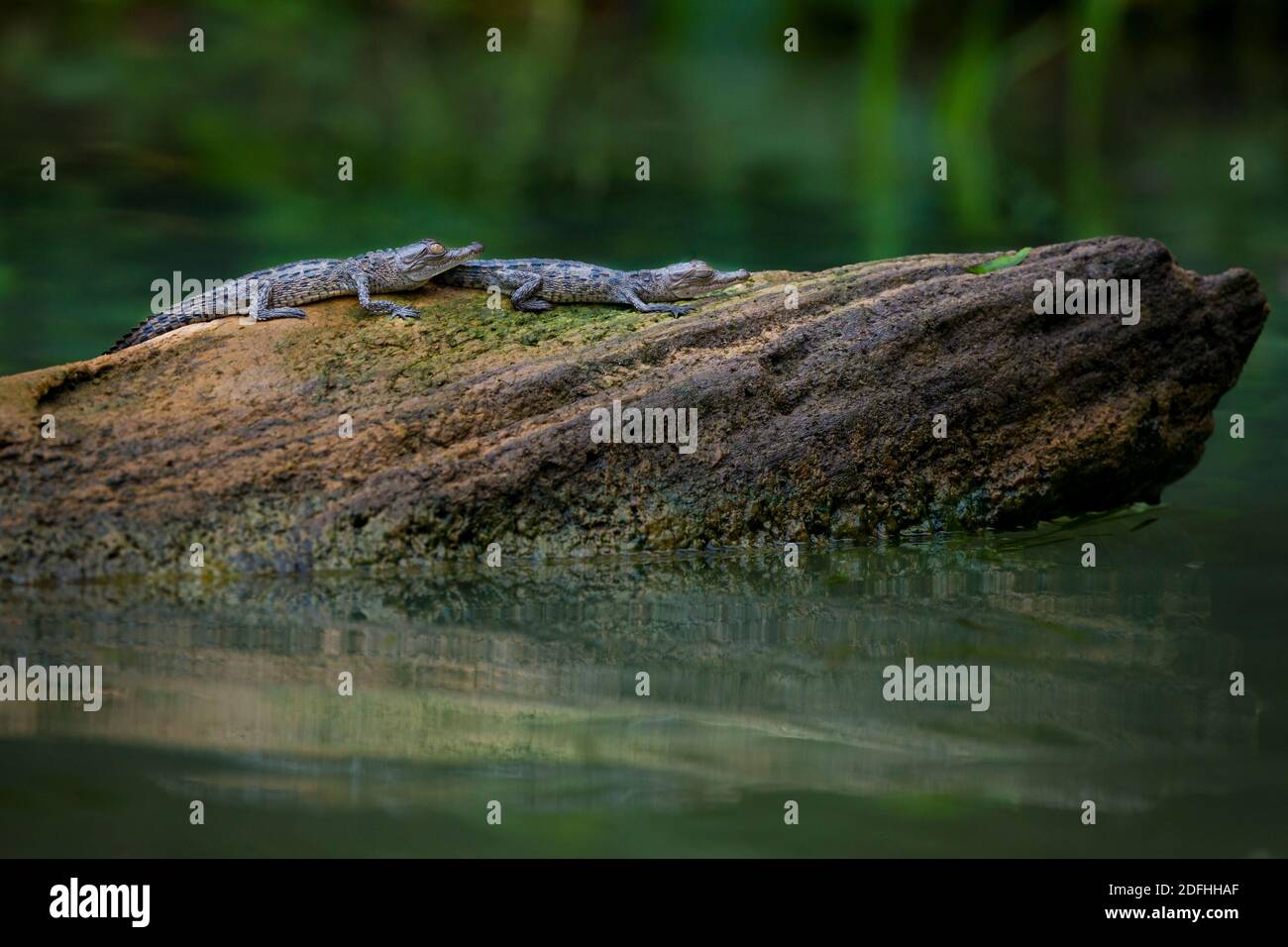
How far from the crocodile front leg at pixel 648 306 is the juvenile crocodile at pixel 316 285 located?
0.83m

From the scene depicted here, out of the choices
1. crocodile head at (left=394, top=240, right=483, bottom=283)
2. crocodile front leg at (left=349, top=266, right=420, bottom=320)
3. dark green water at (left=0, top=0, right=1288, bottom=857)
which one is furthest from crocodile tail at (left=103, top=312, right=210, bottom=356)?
dark green water at (left=0, top=0, right=1288, bottom=857)

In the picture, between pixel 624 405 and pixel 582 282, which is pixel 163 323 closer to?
pixel 582 282

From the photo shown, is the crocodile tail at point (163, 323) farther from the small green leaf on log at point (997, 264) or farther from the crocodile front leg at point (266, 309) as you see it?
the small green leaf on log at point (997, 264)

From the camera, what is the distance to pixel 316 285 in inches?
297

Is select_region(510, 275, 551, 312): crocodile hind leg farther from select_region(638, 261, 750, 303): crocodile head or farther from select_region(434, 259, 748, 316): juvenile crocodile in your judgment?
select_region(638, 261, 750, 303): crocodile head

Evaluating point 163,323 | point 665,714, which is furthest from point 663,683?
point 163,323

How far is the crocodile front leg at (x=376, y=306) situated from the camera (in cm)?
745

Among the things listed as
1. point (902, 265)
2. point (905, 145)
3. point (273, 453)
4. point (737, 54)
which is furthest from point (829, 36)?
point (273, 453)

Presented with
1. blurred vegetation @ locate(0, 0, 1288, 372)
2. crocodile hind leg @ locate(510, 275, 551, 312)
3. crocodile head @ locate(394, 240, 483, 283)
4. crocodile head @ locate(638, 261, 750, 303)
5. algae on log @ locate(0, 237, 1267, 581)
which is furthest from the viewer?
blurred vegetation @ locate(0, 0, 1288, 372)

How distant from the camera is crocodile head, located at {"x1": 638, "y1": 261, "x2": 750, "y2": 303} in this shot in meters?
7.84

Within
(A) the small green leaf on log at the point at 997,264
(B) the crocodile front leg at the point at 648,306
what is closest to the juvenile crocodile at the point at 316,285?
(B) the crocodile front leg at the point at 648,306

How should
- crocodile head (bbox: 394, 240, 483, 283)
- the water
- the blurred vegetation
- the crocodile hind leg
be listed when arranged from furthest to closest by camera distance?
the blurred vegetation < the crocodile hind leg < crocodile head (bbox: 394, 240, 483, 283) < the water

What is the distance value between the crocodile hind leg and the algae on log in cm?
8

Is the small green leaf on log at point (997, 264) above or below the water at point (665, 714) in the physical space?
above
